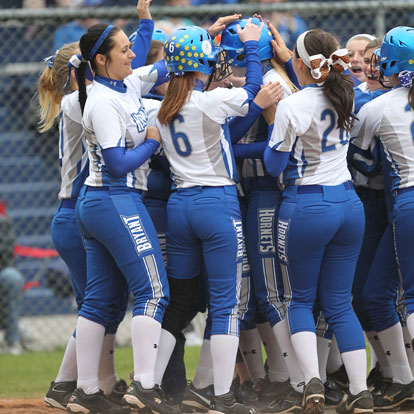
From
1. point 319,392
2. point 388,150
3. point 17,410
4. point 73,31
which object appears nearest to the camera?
point 319,392

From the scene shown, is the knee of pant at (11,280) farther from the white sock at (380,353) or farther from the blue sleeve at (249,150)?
the white sock at (380,353)

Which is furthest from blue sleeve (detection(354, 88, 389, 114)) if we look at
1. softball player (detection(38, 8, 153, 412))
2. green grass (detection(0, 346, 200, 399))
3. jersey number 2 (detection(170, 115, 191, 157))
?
green grass (detection(0, 346, 200, 399))

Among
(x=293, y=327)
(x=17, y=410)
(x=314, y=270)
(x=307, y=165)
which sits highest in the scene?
(x=307, y=165)

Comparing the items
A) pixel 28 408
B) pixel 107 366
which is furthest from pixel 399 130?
pixel 28 408

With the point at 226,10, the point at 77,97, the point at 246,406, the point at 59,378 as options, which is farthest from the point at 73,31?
the point at 246,406

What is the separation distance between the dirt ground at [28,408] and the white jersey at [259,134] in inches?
59.1

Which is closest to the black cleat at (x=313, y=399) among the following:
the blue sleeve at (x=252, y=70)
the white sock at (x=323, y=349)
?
the white sock at (x=323, y=349)

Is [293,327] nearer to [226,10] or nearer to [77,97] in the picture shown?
[77,97]

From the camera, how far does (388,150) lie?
4.98 metres

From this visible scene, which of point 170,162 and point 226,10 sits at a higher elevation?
point 226,10

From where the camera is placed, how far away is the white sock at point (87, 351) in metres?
4.88

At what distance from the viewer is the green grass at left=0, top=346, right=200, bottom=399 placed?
6.47 meters

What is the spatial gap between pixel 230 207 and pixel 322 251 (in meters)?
0.57

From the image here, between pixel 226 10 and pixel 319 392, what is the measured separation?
13.7 ft
